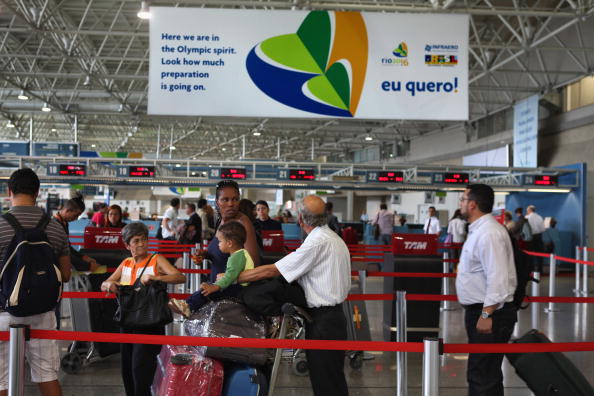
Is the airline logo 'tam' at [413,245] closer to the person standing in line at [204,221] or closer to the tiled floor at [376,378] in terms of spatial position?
the tiled floor at [376,378]

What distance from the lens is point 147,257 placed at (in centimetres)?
386

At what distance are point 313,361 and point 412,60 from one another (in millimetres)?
6280

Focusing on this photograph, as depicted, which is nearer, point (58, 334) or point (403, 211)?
point (58, 334)

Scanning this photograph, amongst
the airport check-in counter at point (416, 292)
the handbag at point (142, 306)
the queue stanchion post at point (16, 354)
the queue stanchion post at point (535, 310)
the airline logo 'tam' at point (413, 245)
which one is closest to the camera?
the queue stanchion post at point (16, 354)

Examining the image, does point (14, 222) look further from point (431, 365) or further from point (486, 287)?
point (486, 287)

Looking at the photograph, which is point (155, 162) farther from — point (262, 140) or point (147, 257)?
point (262, 140)

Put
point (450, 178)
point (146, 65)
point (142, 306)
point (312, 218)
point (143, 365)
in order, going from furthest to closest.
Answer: point (146, 65) → point (450, 178) → point (143, 365) → point (142, 306) → point (312, 218)

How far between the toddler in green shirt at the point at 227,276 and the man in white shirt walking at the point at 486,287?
4.59 ft

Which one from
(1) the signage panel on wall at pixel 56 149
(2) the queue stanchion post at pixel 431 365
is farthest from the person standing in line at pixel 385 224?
(1) the signage panel on wall at pixel 56 149

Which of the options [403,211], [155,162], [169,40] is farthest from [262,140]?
[169,40]

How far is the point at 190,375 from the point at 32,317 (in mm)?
994

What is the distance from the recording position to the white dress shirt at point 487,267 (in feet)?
11.4

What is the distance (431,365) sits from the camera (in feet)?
8.65

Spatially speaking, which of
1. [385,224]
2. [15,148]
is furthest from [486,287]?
[15,148]
